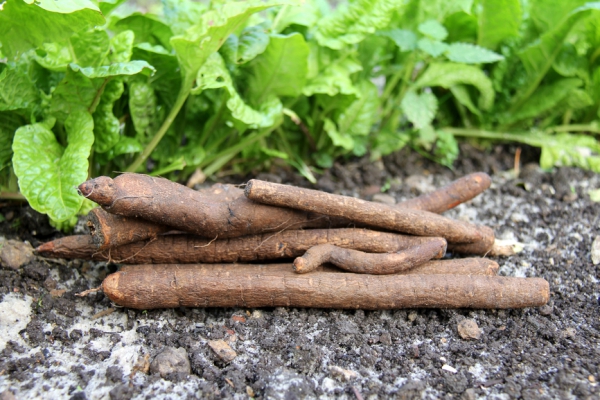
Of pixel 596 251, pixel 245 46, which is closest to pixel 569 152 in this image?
pixel 596 251

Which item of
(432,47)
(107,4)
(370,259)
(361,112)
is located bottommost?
(370,259)

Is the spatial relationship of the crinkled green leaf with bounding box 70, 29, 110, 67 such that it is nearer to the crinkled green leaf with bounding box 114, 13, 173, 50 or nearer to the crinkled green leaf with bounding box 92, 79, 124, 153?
the crinkled green leaf with bounding box 92, 79, 124, 153

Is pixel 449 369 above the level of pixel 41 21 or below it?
below

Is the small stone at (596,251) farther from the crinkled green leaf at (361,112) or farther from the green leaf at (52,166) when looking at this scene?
the green leaf at (52,166)

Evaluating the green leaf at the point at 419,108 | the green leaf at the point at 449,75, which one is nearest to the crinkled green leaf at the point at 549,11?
the green leaf at the point at 449,75

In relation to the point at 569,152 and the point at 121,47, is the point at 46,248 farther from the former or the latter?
the point at 569,152
